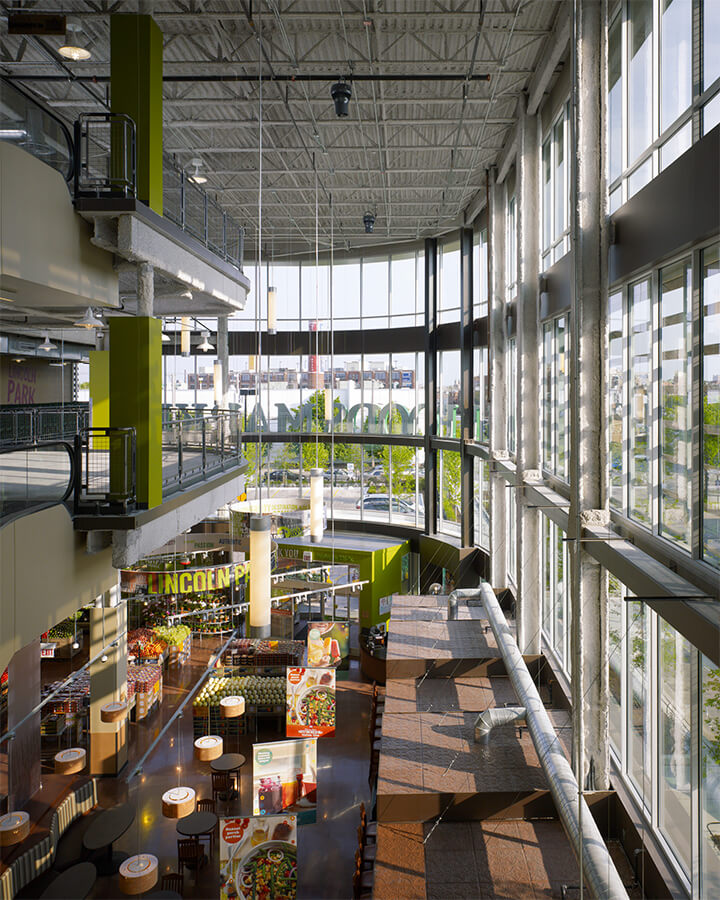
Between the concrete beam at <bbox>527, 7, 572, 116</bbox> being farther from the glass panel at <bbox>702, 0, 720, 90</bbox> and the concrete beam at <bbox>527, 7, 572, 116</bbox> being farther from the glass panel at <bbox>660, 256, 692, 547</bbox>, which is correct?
the glass panel at <bbox>660, 256, 692, 547</bbox>

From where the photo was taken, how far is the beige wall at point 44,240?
6.43m

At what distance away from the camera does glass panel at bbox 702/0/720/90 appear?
5.71m

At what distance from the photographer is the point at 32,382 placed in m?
18.0

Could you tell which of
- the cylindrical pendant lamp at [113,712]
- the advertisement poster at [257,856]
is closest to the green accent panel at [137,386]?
A: the advertisement poster at [257,856]

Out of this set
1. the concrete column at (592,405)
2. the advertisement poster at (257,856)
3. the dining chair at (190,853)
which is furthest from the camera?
the dining chair at (190,853)

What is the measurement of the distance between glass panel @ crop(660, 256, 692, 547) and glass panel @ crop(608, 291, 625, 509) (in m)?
1.41

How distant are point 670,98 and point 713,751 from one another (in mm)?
5934

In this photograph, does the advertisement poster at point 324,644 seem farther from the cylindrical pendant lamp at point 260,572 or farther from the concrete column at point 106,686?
the cylindrical pendant lamp at point 260,572

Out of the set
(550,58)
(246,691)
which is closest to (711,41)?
(550,58)

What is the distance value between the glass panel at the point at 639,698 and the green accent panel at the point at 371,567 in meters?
13.8

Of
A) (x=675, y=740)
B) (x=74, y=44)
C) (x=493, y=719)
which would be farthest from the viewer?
(x=74, y=44)

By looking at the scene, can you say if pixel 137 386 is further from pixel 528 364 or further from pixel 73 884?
pixel 528 364

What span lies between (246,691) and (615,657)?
9.46 metres

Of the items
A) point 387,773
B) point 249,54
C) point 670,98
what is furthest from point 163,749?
point 670,98
